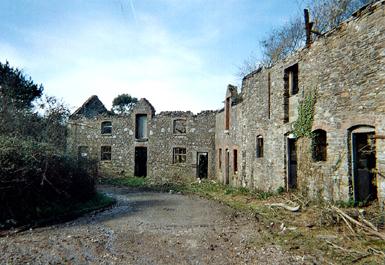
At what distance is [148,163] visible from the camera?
75.2 feet

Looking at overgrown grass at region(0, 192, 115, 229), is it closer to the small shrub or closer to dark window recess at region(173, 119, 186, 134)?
the small shrub

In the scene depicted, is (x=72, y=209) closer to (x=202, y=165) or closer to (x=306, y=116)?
(x=306, y=116)

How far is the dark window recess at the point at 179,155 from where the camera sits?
22.2 metres

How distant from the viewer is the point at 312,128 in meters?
10.4

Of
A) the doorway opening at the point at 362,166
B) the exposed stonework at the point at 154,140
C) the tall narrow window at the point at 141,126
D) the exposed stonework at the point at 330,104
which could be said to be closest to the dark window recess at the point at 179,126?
the exposed stonework at the point at 154,140

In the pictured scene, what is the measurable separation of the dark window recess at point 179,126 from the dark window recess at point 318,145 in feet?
42.6

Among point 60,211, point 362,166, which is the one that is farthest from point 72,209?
point 362,166

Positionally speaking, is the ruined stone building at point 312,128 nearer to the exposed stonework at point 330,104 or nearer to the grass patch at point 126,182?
the exposed stonework at point 330,104

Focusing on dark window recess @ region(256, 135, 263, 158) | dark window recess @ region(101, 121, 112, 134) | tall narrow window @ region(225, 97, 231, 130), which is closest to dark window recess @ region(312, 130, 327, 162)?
dark window recess @ region(256, 135, 263, 158)

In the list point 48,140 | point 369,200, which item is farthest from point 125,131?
point 369,200

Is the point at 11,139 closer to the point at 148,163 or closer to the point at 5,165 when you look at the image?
the point at 5,165

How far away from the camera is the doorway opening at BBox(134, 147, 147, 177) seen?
2388 cm

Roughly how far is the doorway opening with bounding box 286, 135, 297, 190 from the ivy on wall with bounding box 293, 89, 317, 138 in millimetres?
915

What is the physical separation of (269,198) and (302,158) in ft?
6.88
